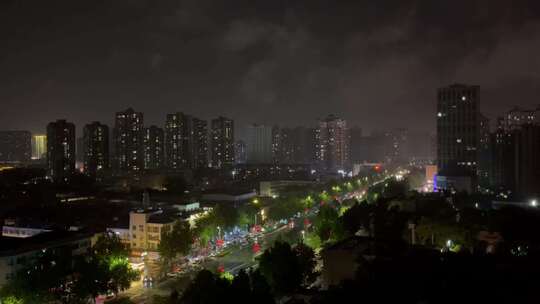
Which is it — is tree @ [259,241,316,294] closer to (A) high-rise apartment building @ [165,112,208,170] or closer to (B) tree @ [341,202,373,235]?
(B) tree @ [341,202,373,235]

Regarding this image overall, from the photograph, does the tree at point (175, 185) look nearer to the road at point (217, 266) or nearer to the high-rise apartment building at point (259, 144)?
the road at point (217, 266)

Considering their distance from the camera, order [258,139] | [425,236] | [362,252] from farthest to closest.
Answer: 1. [258,139]
2. [425,236]
3. [362,252]

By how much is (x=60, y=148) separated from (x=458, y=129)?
72.4ft

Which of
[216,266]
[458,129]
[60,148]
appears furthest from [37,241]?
[60,148]

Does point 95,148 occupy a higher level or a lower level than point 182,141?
Answer: lower

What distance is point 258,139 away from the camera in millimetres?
44562

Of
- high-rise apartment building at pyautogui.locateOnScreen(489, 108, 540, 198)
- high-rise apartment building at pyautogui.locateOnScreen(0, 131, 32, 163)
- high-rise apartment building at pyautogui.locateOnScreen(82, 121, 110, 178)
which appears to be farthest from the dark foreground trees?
high-rise apartment building at pyautogui.locateOnScreen(0, 131, 32, 163)

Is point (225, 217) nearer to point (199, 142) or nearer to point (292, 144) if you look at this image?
point (199, 142)

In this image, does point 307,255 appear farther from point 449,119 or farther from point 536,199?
point 449,119

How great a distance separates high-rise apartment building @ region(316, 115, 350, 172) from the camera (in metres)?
40.7

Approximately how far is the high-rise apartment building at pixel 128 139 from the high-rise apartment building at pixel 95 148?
0.97 m

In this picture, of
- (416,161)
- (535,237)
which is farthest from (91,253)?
(416,161)

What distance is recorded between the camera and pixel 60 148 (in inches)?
1141

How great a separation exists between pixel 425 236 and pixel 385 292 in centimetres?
617
